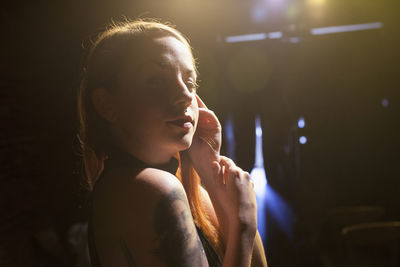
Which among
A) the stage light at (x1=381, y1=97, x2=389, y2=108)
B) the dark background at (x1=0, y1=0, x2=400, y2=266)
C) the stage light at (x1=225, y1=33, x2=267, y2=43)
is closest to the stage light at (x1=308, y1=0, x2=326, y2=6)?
the dark background at (x1=0, y1=0, x2=400, y2=266)

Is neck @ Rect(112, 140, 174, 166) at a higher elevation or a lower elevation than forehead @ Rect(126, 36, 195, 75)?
lower

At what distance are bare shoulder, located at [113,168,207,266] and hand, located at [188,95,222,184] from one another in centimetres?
13

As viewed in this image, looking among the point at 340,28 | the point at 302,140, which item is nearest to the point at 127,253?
the point at 302,140

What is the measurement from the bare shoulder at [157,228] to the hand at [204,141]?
0.13 meters

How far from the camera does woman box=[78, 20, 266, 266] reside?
50 cm

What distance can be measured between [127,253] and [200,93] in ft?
1.37

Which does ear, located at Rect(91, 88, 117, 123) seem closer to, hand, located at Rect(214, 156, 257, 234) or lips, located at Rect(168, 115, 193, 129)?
lips, located at Rect(168, 115, 193, 129)

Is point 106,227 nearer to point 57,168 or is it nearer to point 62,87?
point 62,87

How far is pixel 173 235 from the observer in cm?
49

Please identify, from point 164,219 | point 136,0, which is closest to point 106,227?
point 164,219

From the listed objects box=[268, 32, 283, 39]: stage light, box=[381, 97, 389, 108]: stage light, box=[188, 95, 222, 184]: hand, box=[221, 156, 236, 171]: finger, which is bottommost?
box=[381, 97, 389, 108]: stage light

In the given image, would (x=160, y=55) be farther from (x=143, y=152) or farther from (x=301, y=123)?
(x=301, y=123)

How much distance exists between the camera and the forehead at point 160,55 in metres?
0.54

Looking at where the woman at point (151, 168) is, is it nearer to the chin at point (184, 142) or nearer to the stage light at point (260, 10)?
the chin at point (184, 142)
